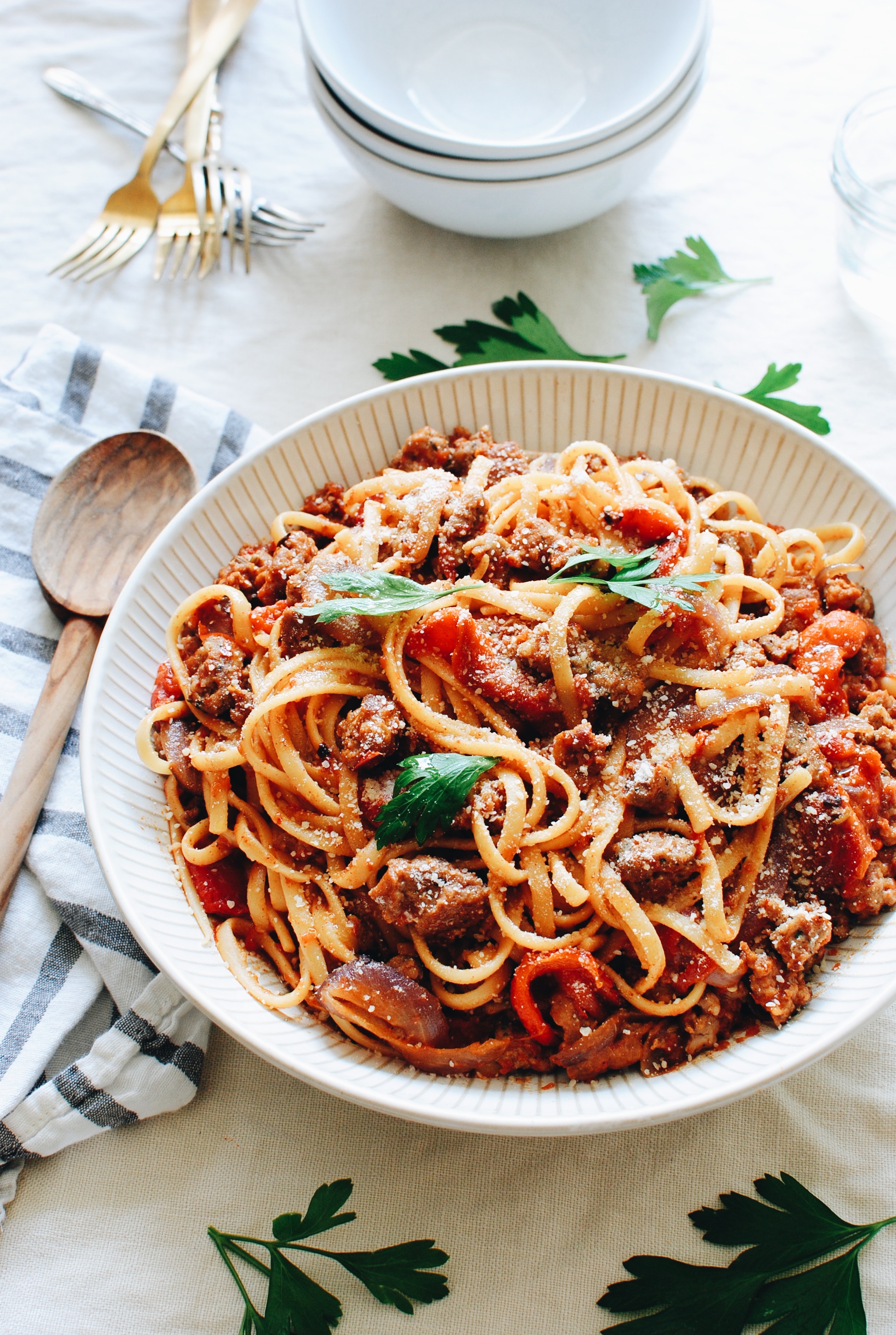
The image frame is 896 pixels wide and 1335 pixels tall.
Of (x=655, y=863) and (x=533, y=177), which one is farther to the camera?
(x=533, y=177)

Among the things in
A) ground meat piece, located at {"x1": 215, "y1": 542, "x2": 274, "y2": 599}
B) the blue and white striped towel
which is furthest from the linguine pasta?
the blue and white striped towel

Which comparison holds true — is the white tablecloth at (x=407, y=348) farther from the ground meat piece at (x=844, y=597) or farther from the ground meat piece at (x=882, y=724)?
the ground meat piece at (x=844, y=597)

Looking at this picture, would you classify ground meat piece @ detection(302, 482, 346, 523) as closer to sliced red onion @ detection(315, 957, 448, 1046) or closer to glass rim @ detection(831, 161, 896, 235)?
sliced red onion @ detection(315, 957, 448, 1046)

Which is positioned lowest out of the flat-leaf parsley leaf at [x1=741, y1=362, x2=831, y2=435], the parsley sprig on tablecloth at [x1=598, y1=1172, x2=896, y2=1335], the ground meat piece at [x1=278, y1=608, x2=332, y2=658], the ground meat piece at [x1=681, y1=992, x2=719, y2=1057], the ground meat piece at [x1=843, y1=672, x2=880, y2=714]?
the parsley sprig on tablecloth at [x1=598, y1=1172, x2=896, y2=1335]

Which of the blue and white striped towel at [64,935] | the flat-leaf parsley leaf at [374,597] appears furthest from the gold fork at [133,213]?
the flat-leaf parsley leaf at [374,597]

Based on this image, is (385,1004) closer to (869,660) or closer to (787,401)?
(869,660)

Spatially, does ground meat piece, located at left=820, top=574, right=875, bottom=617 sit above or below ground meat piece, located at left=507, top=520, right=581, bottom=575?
above

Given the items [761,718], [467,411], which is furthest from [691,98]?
[761,718]

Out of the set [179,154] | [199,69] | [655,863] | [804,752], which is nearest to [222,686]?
[655,863]
